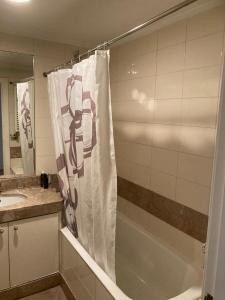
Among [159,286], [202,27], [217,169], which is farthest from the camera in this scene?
[159,286]

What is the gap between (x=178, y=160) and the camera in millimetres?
1863

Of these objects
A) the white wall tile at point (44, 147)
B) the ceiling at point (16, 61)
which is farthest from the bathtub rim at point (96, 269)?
the ceiling at point (16, 61)

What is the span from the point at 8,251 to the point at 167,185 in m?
1.38

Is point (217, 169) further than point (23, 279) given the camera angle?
No

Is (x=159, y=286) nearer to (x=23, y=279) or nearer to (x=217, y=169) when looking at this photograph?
(x=23, y=279)

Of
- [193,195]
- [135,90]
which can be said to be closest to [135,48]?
[135,90]

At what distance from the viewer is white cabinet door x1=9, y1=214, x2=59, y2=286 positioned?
1993mm

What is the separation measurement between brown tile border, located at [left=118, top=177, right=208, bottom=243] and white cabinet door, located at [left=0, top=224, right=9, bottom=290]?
3.67ft

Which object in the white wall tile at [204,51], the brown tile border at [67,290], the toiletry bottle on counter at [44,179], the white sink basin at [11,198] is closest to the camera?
the white wall tile at [204,51]

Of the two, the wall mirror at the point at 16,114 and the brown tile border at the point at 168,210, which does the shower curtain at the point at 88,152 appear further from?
the brown tile border at the point at 168,210

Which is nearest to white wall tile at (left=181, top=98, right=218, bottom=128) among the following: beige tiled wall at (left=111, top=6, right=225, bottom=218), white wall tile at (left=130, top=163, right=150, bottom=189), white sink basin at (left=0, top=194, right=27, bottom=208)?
beige tiled wall at (left=111, top=6, right=225, bottom=218)

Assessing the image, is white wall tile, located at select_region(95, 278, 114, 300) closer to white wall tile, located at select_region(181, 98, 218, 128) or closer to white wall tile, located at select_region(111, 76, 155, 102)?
white wall tile, located at select_region(181, 98, 218, 128)

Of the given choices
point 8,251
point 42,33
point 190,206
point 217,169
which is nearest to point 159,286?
point 190,206

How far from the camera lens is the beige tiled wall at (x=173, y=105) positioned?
1620 mm
